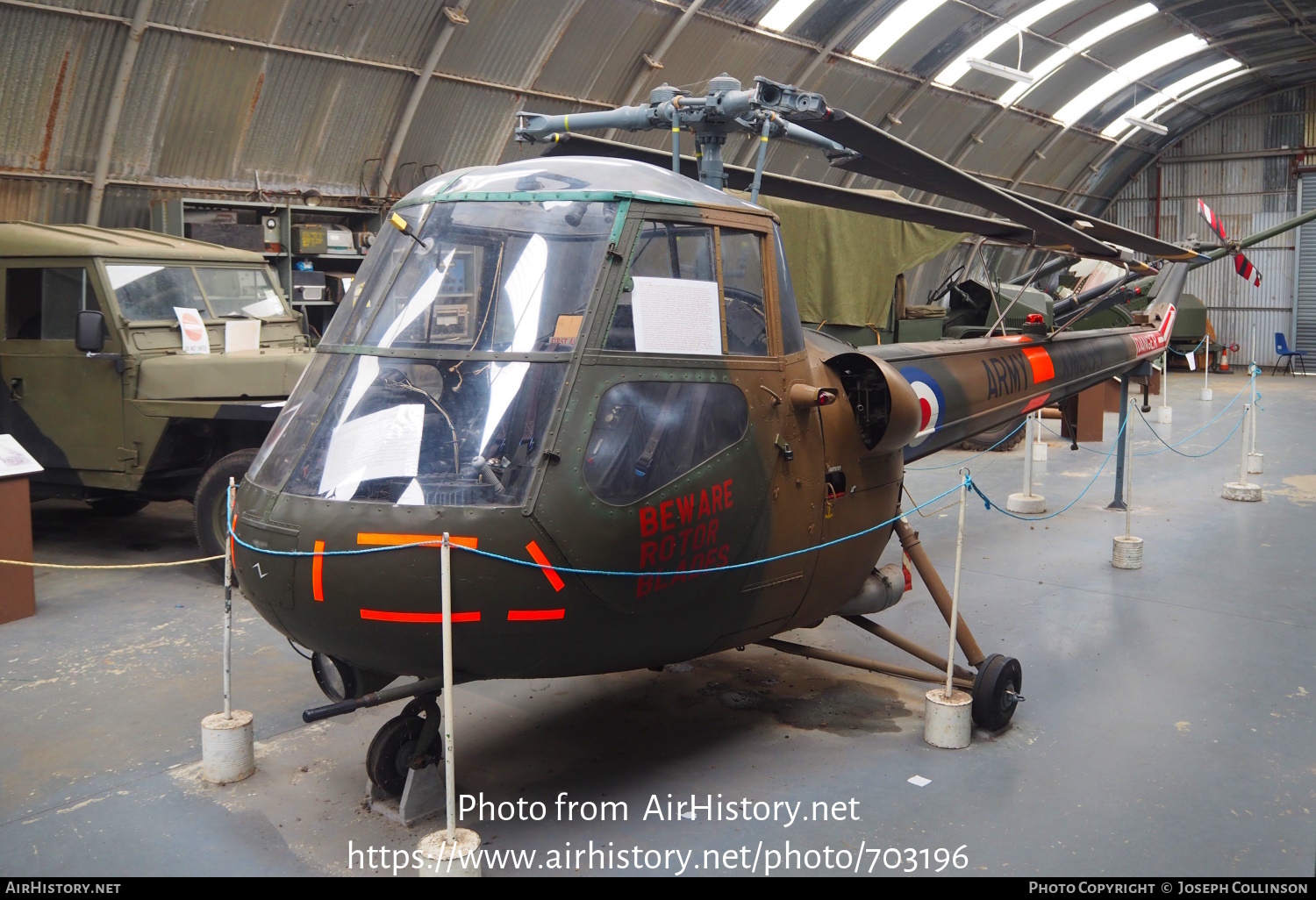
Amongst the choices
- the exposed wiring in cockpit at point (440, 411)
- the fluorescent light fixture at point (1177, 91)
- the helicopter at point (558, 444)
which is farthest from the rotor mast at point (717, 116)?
the fluorescent light fixture at point (1177, 91)

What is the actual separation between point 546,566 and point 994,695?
90.0 inches

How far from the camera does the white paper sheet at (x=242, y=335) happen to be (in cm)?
777

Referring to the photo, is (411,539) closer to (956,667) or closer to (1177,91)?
(956,667)

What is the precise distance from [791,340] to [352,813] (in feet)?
7.86

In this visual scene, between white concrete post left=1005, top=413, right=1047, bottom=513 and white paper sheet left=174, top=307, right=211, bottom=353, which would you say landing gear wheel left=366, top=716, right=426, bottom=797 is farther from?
white concrete post left=1005, top=413, right=1047, bottom=513

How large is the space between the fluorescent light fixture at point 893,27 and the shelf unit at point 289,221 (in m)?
8.66

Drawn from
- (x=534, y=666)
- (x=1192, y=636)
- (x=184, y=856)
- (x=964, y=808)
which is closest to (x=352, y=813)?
(x=184, y=856)

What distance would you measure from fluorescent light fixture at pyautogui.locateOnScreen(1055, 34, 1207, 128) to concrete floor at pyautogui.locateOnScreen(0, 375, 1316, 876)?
19.0 metres

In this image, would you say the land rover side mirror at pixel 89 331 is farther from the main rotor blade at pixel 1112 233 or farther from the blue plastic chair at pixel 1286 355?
the blue plastic chair at pixel 1286 355

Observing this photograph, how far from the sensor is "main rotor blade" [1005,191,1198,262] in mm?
6031

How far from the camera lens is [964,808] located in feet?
12.7

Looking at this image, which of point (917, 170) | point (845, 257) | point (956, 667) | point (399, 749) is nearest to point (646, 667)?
point (399, 749)

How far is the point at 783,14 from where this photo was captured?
15.3 metres
